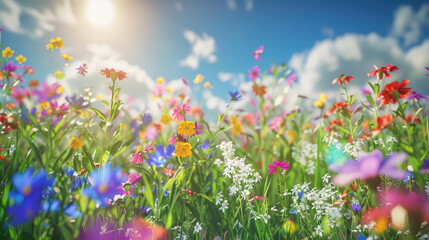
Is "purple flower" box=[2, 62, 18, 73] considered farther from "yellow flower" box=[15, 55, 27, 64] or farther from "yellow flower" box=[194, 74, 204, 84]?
"yellow flower" box=[194, 74, 204, 84]

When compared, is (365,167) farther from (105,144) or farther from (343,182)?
(105,144)

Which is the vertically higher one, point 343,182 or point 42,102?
point 42,102

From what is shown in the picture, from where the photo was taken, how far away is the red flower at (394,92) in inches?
51.7

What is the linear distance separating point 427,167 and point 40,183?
66.6 inches

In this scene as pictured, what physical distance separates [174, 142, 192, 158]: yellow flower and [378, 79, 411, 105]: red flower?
1.07m

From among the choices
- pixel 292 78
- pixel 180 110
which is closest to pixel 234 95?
pixel 180 110

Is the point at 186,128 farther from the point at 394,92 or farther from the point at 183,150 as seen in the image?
the point at 394,92

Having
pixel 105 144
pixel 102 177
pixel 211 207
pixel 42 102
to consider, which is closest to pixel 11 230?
pixel 102 177

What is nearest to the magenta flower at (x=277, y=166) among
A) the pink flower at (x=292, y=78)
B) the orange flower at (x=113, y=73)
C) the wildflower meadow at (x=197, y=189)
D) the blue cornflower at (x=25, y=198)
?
the wildflower meadow at (x=197, y=189)

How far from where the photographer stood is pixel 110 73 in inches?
60.4

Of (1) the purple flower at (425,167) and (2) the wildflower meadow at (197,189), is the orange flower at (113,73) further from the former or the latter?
(1) the purple flower at (425,167)

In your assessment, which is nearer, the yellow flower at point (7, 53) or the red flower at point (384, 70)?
the red flower at point (384, 70)

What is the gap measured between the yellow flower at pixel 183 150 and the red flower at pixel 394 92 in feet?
3.53

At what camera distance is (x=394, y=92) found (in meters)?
1.31
